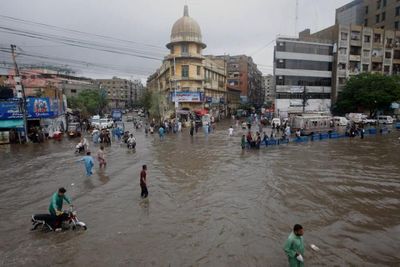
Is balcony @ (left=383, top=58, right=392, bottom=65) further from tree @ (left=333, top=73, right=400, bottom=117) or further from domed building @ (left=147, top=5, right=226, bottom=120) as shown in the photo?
domed building @ (left=147, top=5, right=226, bottom=120)

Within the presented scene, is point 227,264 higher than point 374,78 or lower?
lower

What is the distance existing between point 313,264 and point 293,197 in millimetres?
4998

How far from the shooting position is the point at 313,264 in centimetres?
688

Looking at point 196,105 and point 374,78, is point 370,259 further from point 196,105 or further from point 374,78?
point 374,78

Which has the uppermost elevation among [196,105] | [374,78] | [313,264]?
[374,78]

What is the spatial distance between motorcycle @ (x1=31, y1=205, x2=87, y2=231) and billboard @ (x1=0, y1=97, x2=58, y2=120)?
23869mm

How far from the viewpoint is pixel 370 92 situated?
164 feet

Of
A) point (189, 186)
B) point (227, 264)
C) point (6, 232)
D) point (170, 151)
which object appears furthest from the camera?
point (170, 151)

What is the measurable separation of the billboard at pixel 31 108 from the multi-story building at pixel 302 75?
38337 millimetres

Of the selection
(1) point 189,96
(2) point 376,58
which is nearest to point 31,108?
(1) point 189,96

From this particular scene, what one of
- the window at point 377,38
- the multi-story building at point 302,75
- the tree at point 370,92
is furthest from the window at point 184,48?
the window at point 377,38

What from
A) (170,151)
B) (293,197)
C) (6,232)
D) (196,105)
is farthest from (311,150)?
(196,105)

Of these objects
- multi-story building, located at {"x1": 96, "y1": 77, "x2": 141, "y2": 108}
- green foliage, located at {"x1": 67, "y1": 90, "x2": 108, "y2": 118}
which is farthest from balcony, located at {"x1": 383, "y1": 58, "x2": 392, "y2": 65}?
multi-story building, located at {"x1": 96, "y1": 77, "x2": 141, "y2": 108}

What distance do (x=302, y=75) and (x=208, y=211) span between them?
169ft
